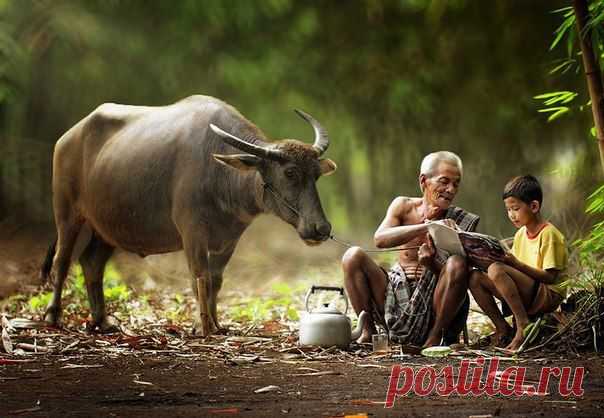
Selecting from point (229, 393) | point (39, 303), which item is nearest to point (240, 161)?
point (229, 393)

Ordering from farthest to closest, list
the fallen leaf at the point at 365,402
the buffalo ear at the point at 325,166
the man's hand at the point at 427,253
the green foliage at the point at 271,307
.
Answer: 1. the green foliage at the point at 271,307
2. the buffalo ear at the point at 325,166
3. the man's hand at the point at 427,253
4. the fallen leaf at the point at 365,402

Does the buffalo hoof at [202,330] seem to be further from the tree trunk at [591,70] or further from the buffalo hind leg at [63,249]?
the tree trunk at [591,70]

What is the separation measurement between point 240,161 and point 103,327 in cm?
149

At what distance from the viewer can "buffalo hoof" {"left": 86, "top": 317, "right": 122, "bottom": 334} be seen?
18.2 ft

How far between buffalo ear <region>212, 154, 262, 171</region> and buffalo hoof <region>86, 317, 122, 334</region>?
51.9 inches

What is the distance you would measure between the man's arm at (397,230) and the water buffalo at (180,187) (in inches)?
30.5

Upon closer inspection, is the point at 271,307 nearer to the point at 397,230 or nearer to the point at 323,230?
the point at 323,230

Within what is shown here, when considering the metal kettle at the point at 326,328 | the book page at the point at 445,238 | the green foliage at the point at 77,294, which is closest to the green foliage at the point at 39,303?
the green foliage at the point at 77,294

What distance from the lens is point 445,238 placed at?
3.95 metres

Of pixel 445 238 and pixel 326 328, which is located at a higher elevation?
pixel 445 238

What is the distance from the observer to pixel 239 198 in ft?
17.3

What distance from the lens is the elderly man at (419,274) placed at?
13.2 feet

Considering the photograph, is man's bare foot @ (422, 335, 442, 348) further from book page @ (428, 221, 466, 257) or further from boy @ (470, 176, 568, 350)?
book page @ (428, 221, 466, 257)

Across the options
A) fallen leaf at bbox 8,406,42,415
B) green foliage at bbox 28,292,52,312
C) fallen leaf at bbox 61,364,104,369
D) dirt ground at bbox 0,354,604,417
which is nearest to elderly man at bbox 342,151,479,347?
dirt ground at bbox 0,354,604,417
